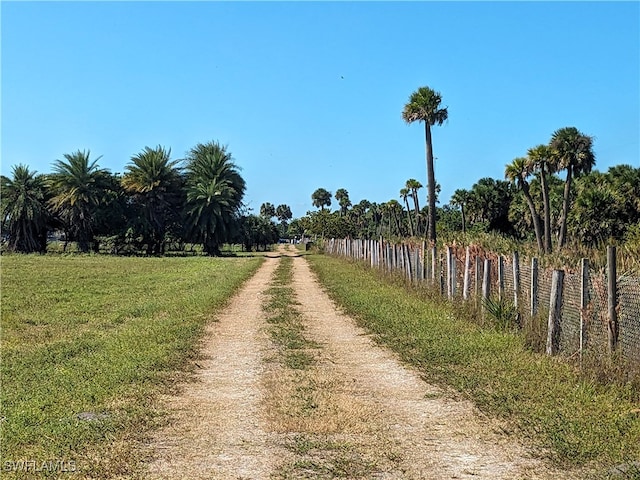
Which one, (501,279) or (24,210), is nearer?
(501,279)

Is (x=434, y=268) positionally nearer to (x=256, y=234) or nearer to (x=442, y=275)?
(x=442, y=275)

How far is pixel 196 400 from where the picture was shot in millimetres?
7383

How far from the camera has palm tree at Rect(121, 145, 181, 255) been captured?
59.2 metres

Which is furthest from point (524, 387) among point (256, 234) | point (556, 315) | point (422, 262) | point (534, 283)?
point (256, 234)

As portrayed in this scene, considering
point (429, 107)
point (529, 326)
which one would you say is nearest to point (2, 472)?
point (529, 326)

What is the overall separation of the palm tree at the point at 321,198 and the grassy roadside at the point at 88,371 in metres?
115

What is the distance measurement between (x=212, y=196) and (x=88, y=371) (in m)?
50.2

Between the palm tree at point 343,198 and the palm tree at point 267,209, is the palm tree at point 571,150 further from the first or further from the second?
the palm tree at point 267,209

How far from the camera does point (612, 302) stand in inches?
320

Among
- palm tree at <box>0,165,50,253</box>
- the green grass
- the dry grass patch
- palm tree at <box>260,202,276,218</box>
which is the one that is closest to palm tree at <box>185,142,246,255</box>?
palm tree at <box>0,165,50,253</box>

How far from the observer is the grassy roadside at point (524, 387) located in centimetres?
575

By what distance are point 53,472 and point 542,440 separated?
421cm

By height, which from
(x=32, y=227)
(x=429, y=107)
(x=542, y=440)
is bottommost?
(x=542, y=440)

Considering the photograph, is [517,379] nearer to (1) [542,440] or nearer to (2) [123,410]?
(1) [542,440]
